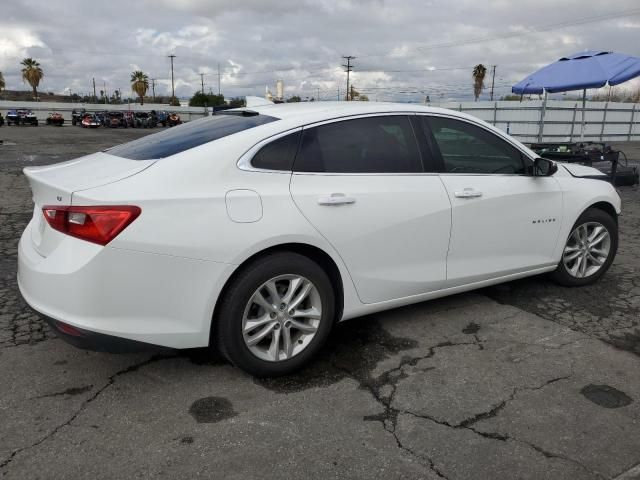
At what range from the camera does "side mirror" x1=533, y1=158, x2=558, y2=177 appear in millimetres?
3990

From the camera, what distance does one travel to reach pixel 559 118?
22.9m

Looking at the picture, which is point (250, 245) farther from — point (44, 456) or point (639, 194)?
point (639, 194)

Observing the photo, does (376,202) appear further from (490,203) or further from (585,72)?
(585,72)

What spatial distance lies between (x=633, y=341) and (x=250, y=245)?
8.82 ft

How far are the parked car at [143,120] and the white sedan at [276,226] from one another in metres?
47.6

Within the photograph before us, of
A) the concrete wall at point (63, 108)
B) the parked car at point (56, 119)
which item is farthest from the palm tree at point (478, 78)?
the parked car at point (56, 119)

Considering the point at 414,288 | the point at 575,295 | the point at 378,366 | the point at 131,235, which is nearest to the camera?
the point at 131,235

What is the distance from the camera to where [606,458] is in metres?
2.38

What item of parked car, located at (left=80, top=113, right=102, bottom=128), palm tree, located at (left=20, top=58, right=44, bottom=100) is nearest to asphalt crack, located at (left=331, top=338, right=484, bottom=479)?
parked car, located at (left=80, top=113, right=102, bottom=128)

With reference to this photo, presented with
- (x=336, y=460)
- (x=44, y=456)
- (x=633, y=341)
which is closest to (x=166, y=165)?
(x=44, y=456)

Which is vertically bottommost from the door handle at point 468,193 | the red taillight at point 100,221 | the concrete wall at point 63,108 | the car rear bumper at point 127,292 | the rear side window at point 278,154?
the car rear bumper at point 127,292

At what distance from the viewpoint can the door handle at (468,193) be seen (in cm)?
357

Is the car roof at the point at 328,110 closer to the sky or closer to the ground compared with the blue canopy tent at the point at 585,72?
closer to the ground

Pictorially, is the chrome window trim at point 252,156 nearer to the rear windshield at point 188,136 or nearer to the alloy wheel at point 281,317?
the rear windshield at point 188,136
